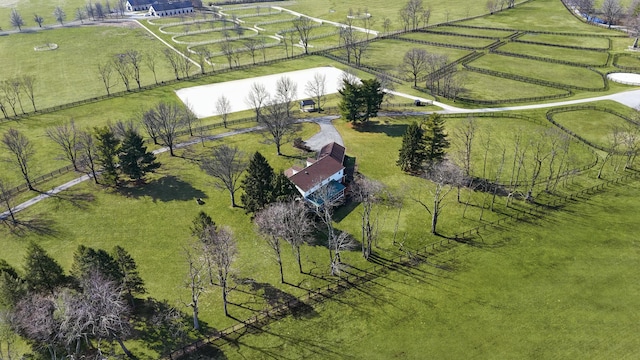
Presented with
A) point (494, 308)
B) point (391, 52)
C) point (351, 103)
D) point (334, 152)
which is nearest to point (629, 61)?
point (391, 52)

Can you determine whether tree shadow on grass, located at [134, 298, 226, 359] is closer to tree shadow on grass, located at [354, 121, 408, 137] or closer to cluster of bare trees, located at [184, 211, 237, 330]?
cluster of bare trees, located at [184, 211, 237, 330]

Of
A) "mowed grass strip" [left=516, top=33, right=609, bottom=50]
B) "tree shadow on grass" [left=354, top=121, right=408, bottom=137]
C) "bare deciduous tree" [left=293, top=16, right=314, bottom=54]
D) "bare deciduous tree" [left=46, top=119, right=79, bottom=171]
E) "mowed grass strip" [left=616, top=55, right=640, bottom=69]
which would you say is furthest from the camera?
"bare deciduous tree" [left=293, top=16, right=314, bottom=54]

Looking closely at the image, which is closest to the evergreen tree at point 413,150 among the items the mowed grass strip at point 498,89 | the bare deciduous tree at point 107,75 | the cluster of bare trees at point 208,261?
the cluster of bare trees at point 208,261

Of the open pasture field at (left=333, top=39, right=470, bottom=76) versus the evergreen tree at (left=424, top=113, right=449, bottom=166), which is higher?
the open pasture field at (left=333, top=39, right=470, bottom=76)

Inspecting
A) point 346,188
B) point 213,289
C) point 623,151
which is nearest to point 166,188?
point 213,289

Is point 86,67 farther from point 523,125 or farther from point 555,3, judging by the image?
point 555,3

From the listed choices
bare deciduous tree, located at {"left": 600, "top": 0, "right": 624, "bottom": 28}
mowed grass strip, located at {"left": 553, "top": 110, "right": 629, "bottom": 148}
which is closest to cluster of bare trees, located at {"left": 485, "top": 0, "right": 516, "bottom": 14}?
bare deciduous tree, located at {"left": 600, "top": 0, "right": 624, "bottom": 28}

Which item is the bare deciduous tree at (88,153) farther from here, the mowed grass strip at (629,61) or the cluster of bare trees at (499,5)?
the cluster of bare trees at (499,5)
